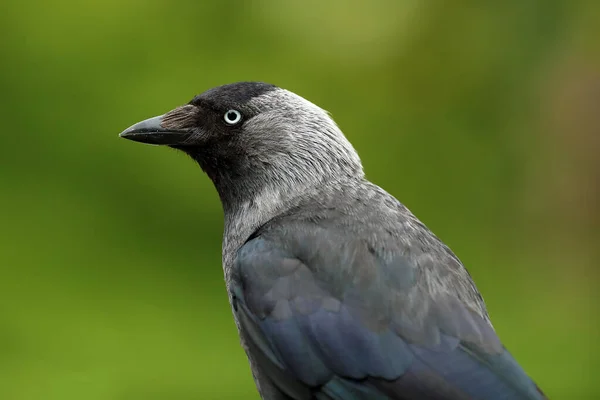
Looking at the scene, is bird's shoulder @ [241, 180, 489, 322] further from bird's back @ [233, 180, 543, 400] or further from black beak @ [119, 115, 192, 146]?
black beak @ [119, 115, 192, 146]

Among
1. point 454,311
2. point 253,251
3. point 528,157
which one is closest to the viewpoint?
point 454,311

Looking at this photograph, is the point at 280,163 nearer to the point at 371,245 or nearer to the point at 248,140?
the point at 248,140

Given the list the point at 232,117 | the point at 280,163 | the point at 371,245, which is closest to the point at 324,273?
the point at 371,245

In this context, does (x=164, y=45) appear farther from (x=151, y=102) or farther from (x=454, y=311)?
(x=454, y=311)

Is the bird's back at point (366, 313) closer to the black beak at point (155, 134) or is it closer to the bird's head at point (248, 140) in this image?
the bird's head at point (248, 140)

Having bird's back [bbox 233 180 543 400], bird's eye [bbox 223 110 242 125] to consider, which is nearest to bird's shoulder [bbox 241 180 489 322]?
bird's back [bbox 233 180 543 400]

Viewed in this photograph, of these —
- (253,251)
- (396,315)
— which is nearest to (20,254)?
(253,251)
